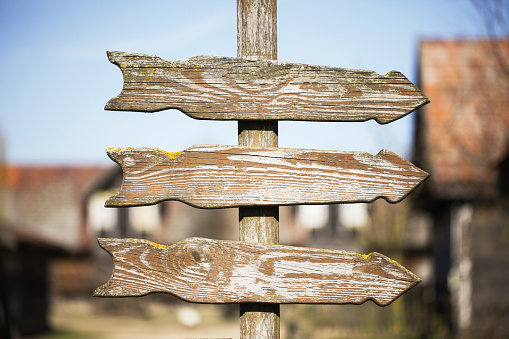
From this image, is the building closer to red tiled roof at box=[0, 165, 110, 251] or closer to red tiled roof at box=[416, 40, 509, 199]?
red tiled roof at box=[416, 40, 509, 199]

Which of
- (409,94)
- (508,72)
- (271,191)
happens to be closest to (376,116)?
(409,94)

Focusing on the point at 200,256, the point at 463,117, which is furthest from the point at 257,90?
the point at 463,117

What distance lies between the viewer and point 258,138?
234 centimetres

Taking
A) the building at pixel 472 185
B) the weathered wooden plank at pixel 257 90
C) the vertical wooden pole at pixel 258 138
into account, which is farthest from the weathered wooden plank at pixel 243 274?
the building at pixel 472 185

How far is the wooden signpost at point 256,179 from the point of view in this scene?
2.19 meters

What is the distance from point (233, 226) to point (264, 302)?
22.6m

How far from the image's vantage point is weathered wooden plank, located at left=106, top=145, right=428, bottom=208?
7.20ft

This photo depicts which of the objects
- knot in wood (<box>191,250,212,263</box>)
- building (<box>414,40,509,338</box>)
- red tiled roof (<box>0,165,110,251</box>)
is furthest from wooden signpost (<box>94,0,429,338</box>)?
red tiled roof (<box>0,165,110,251</box>)

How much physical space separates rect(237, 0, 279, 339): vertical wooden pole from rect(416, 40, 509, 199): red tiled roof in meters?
7.71

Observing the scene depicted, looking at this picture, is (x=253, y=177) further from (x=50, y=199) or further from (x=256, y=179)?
(x=50, y=199)

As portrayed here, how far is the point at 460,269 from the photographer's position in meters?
11.3

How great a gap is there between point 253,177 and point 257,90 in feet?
1.30

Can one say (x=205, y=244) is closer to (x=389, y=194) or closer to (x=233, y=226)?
(x=389, y=194)

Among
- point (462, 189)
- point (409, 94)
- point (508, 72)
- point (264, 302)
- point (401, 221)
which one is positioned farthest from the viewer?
point (401, 221)
